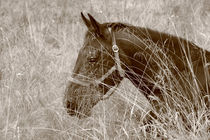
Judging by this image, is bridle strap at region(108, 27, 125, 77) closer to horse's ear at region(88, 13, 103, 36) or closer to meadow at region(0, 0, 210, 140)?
horse's ear at region(88, 13, 103, 36)

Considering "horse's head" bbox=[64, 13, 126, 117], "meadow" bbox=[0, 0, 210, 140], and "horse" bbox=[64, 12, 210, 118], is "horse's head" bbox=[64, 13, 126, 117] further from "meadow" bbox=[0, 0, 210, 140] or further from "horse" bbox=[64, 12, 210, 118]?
"meadow" bbox=[0, 0, 210, 140]

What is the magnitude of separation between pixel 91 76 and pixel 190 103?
3.28ft

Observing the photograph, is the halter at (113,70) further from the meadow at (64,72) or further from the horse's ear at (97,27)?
the meadow at (64,72)

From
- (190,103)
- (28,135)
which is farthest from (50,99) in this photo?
(190,103)

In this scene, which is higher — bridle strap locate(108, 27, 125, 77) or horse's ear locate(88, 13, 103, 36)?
horse's ear locate(88, 13, 103, 36)

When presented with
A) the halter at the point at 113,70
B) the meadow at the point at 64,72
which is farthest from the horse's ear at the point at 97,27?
the meadow at the point at 64,72

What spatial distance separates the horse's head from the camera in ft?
12.4

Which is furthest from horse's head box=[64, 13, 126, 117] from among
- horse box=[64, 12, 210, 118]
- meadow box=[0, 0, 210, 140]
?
meadow box=[0, 0, 210, 140]

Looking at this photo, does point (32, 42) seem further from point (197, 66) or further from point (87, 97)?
point (197, 66)

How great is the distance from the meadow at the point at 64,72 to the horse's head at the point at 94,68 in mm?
199

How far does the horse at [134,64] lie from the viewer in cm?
378

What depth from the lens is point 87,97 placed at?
400 centimetres

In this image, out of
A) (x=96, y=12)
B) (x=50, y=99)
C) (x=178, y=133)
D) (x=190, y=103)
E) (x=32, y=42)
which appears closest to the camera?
(x=178, y=133)

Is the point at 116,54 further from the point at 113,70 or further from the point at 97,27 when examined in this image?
the point at 97,27
